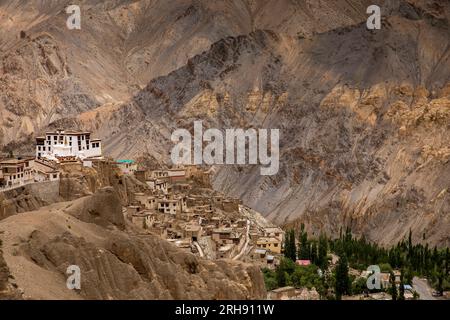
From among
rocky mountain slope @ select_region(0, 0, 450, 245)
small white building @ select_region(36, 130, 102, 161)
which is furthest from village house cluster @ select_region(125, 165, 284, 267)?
rocky mountain slope @ select_region(0, 0, 450, 245)

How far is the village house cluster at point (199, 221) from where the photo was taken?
59938 millimetres

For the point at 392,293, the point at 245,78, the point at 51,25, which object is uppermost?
the point at 51,25

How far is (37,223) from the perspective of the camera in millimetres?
41531

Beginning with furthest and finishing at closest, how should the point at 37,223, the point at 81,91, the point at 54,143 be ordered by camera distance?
the point at 81,91 → the point at 54,143 → the point at 37,223

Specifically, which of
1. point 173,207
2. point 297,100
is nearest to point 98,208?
point 173,207

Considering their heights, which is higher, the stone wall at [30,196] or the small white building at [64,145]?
the small white building at [64,145]

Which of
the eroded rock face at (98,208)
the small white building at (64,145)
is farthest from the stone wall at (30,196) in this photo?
the small white building at (64,145)

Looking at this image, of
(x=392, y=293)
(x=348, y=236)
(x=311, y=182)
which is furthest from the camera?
(x=311, y=182)

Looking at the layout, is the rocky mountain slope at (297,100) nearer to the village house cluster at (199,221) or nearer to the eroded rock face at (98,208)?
the village house cluster at (199,221)

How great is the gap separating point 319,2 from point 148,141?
55692mm

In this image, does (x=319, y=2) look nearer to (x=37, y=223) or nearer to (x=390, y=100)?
(x=390, y=100)

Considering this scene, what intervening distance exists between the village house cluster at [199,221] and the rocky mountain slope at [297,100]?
1660cm
